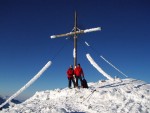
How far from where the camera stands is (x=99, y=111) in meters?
17.4

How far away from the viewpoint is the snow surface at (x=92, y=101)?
17.7m

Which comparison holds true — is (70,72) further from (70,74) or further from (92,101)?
(92,101)

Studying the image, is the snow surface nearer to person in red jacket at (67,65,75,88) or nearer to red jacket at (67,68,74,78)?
person in red jacket at (67,65,75,88)

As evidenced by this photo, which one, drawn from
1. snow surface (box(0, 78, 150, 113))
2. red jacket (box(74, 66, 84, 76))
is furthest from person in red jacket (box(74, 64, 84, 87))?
snow surface (box(0, 78, 150, 113))

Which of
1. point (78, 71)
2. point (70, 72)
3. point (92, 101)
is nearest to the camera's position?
point (92, 101)

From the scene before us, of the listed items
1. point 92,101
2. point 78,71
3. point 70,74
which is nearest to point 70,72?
point 70,74

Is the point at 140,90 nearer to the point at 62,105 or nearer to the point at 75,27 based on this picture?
the point at 62,105

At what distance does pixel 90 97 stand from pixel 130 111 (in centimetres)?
407

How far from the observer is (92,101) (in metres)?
19.7

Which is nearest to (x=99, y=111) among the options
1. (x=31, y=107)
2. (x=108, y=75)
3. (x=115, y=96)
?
(x=115, y=96)

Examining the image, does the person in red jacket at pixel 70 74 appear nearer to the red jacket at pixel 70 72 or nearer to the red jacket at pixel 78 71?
the red jacket at pixel 70 72

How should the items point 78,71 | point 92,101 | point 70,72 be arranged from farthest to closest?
point 70,72
point 78,71
point 92,101

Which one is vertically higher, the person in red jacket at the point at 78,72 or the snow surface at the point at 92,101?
the person in red jacket at the point at 78,72

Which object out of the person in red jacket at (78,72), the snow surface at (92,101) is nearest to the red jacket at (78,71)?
the person in red jacket at (78,72)
